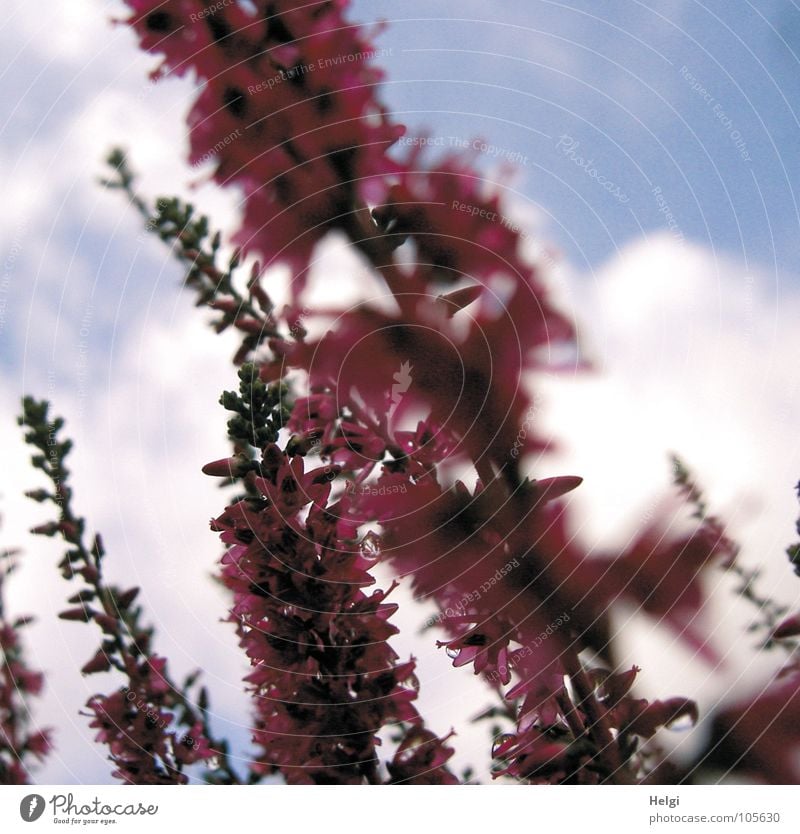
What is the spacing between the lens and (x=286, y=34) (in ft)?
3.02

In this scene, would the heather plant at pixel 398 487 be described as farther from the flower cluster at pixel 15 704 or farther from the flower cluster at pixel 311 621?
the flower cluster at pixel 15 704

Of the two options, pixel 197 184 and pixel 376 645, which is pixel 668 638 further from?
pixel 197 184

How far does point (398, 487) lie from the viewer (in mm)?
883

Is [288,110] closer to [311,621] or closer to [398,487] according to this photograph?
[398,487]

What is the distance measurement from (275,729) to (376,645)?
0.19 metres
